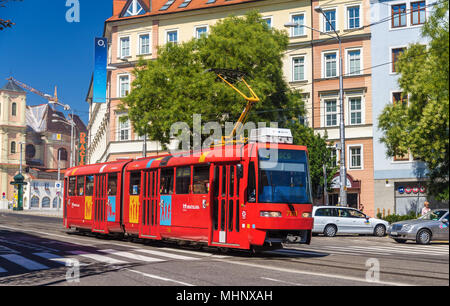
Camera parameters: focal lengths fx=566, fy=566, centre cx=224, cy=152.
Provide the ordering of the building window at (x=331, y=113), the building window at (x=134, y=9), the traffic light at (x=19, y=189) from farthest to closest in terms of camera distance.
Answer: the traffic light at (x=19, y=189) < the building window at (x=134, y=9) < the building window at (x=331, y=113)

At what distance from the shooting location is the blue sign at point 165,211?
59.8ft

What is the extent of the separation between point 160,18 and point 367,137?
72.0ft

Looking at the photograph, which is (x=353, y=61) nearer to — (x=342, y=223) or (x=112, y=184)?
(x=342, y=223)

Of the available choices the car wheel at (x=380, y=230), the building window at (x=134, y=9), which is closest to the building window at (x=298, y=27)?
the building window at (x=134, y=9)

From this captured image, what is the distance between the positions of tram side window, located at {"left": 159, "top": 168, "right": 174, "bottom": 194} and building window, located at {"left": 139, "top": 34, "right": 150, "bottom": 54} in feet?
113

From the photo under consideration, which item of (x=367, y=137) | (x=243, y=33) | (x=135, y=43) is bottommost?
(x=367, y=137)

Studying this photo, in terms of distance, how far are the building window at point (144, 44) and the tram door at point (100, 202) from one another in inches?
1151

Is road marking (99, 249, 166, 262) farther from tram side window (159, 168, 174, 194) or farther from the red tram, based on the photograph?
tram side window (159, 168, 174, 194)

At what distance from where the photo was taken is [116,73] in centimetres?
5284

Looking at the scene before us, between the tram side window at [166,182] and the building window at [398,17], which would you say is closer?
the tram side window at [166,182]

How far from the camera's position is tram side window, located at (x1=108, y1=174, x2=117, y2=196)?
2252 cm

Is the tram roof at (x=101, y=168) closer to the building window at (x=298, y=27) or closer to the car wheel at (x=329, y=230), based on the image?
the car wheel at (x=329, y=230)
